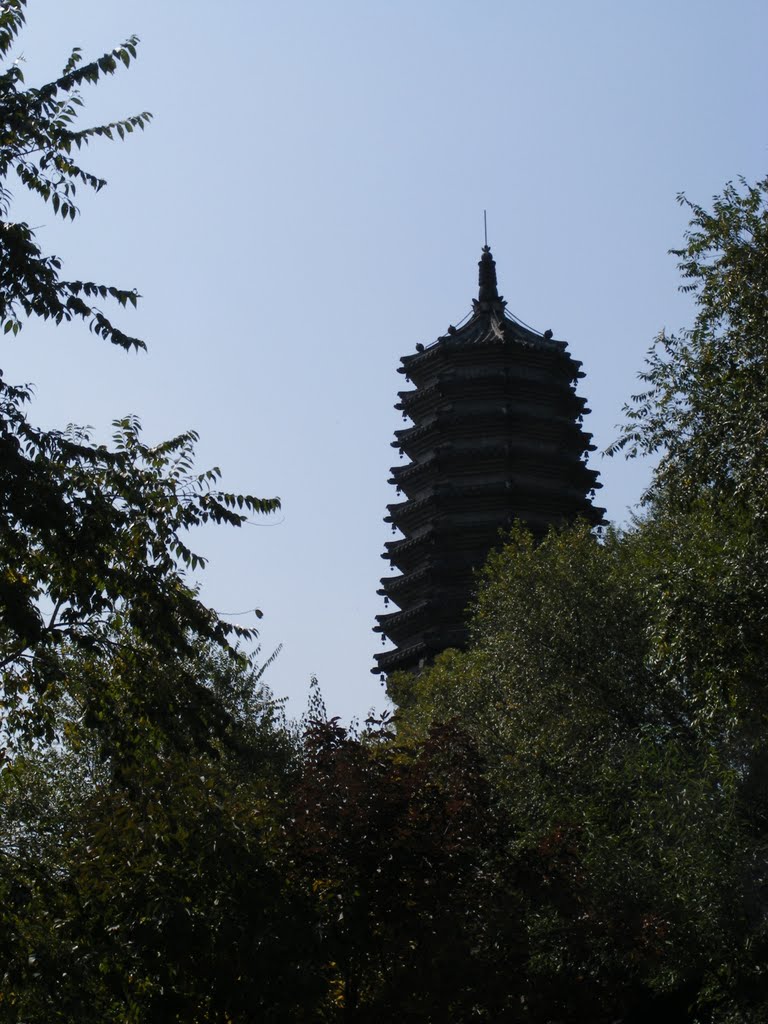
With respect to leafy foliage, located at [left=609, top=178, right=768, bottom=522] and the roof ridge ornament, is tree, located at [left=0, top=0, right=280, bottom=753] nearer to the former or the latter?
leafy foliage, located at [left=609, top=178, right=768, bottom=522]

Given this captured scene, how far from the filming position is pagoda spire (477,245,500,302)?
58.6 m

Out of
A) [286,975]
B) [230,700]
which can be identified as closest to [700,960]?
[286,975]

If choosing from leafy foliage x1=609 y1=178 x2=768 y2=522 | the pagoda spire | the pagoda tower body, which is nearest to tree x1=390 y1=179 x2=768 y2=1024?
leafy foliage x1=609 y1=178 x2=768 y2=522

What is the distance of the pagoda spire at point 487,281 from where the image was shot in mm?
58562

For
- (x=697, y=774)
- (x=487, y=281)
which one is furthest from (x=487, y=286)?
(x=697, y=774)

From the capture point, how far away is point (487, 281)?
193ft

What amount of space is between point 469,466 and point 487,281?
32.0 feet

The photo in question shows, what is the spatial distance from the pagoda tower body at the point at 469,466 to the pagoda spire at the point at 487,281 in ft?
6.78

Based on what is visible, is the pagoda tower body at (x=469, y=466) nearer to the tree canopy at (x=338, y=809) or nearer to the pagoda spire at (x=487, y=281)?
the pagoda spire at (x=487, y=281)

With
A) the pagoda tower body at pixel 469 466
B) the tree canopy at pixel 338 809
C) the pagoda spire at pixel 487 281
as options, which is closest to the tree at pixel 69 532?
the tree canopy at pixel 338 809

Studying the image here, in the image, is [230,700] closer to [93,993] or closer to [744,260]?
[744,260]

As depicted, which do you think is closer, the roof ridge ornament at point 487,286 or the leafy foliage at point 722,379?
the leafy foliage at point 722,379

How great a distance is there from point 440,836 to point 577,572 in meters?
15.4

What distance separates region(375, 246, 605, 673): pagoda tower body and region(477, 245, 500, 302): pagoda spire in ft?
6.78
